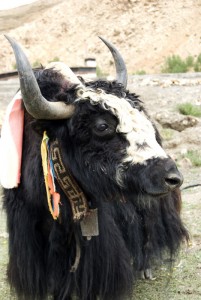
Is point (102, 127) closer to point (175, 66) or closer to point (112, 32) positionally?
point (175, 66)

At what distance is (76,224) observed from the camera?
2725 mm

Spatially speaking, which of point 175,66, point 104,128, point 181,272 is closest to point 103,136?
point 104,128

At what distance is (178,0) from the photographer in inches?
1235

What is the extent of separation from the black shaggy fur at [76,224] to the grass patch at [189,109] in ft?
19.5

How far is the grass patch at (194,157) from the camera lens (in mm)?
6807

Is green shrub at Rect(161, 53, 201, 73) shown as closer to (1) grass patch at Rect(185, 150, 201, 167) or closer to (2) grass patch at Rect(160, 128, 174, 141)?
(2) grass patch at Rect(160, 128, 174, 141)

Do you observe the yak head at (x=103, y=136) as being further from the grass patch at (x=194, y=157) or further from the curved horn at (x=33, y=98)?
the grass patch at (x=194, y=157)

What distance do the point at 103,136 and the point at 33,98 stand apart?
0.34m

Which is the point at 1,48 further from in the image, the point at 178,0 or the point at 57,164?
the point at 57,164

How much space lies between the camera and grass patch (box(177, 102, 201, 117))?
8.98 m

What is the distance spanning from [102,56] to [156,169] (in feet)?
88.9

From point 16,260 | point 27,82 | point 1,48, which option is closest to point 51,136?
point 27,82

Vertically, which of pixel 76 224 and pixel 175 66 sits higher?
pixel 175 66

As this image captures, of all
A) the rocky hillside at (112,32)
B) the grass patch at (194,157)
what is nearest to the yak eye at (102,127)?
the grass patch at (194,157)
